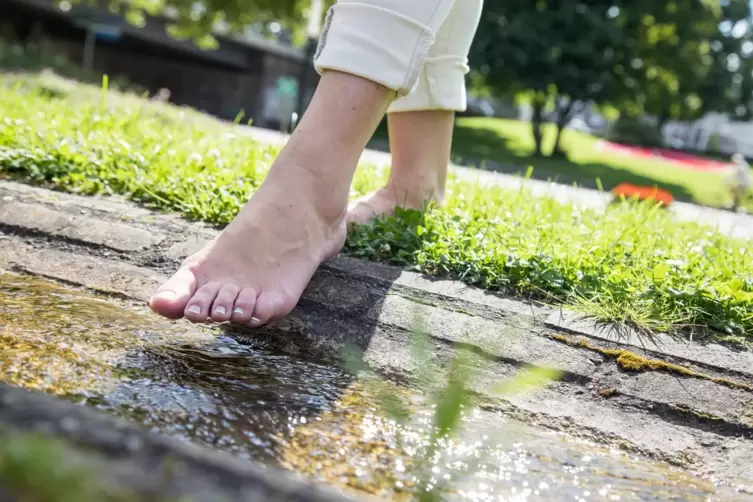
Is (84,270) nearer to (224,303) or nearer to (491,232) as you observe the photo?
(224,303)

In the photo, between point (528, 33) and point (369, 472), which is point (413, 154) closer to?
point (369, 472)

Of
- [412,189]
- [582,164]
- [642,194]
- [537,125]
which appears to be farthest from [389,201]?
[537,125]

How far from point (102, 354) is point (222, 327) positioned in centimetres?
36

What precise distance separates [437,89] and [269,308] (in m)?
1.06

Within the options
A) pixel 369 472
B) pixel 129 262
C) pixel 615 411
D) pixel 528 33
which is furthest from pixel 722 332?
pixel 528 33

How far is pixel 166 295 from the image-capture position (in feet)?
4.78

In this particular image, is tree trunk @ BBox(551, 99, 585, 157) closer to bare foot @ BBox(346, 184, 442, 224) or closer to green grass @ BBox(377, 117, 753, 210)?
green grass @ BBox(377, 117, 753, 210)

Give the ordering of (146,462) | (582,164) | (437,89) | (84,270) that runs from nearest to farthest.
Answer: (146,462) < (84,270) < (437,89) < (582,164)

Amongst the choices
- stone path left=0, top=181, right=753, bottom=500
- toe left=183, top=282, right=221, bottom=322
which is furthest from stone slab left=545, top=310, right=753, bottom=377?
toe left=183, top=282, right=221, bottom=322

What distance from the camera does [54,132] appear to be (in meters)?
2.80

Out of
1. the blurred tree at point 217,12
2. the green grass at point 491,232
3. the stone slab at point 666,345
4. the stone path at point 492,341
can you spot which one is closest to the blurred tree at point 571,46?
the blurred tree at point 217,12

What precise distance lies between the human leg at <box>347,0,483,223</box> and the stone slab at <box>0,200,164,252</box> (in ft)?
1.99

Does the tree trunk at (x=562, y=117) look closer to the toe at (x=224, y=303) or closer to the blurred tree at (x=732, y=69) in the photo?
the blurred tree at (x=732, y=69)

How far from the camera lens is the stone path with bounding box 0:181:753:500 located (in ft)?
4.43
